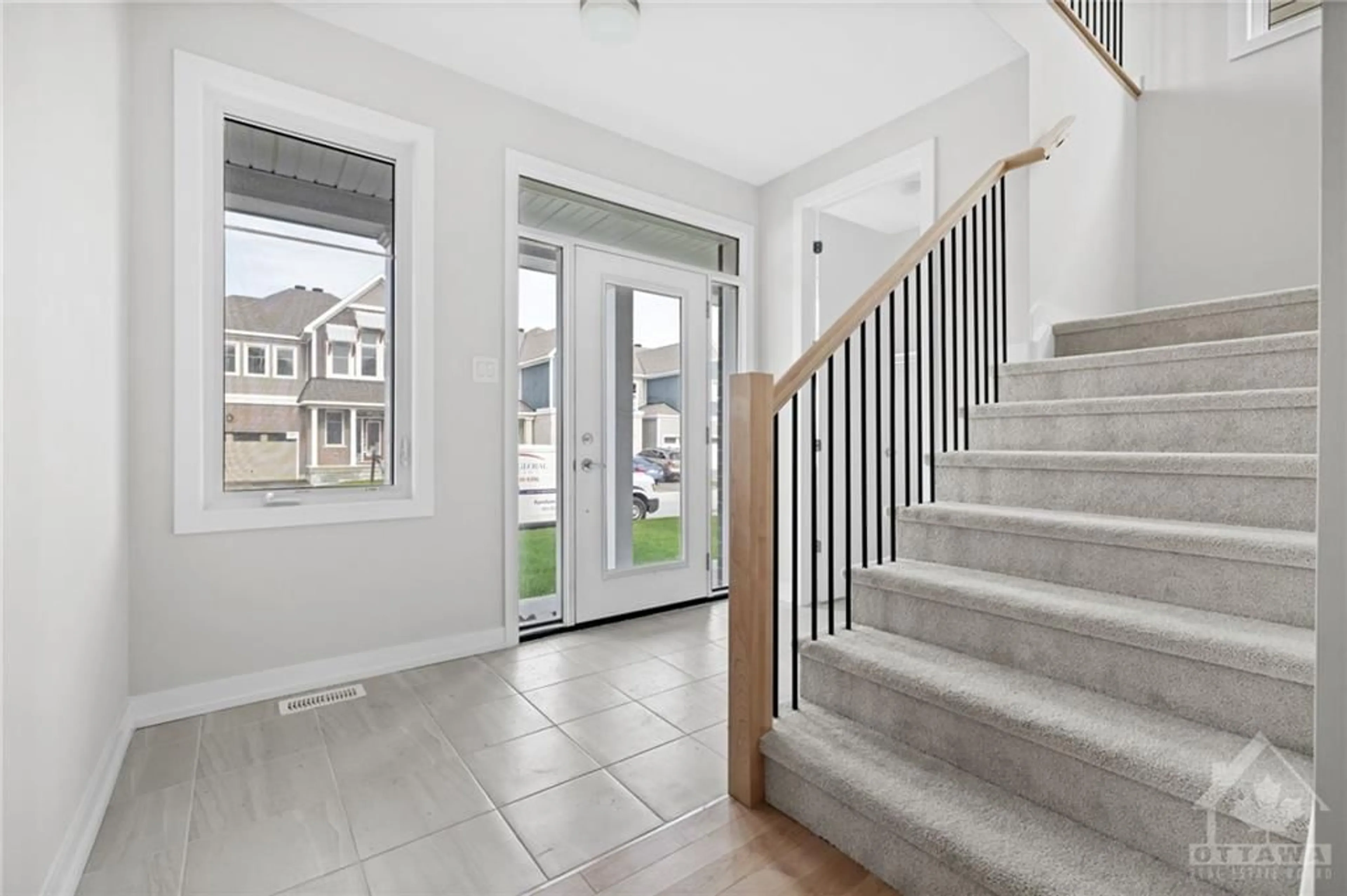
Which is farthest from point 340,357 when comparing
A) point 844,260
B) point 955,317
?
point 844,260

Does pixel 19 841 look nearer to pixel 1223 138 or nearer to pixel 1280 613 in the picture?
pixel 1280 613

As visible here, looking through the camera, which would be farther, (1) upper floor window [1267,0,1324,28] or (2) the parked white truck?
(2) the parked white truck

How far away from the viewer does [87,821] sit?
1.62 m

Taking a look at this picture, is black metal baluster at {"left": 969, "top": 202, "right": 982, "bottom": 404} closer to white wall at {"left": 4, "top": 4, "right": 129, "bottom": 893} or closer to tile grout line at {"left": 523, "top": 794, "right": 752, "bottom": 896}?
tile grout line at {"left": 523, "top": 794, "right": 752, "bottom": 896}

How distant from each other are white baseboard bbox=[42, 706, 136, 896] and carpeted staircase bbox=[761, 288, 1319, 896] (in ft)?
5.39

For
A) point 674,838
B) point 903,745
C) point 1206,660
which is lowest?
point 674,838

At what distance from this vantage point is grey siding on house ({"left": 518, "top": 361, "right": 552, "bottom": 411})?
343 centimetres

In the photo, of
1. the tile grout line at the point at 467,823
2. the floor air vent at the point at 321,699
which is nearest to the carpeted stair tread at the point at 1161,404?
the tile grout line at the point at 467,823

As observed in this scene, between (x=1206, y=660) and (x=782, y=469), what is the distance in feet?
8.88

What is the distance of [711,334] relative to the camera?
13.1 feet

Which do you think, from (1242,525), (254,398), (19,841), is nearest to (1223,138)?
(1242,525)

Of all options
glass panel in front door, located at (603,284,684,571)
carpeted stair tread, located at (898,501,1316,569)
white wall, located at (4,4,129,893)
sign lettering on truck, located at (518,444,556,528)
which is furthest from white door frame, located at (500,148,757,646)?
carpeted stair tread, located at (898,501,1316,569)

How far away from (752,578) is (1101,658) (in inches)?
33.1

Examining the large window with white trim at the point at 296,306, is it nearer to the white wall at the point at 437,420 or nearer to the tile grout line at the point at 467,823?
the white wall at the point at 437,420
